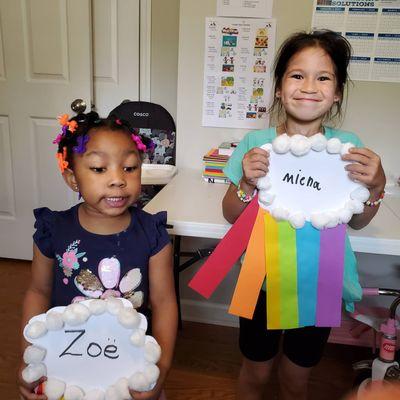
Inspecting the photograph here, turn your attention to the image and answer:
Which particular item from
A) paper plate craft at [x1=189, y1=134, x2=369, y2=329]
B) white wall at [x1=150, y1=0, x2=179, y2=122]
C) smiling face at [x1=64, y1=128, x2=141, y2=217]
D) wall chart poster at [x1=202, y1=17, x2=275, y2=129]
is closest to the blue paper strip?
paper plate craft at [x1=189, y1=134, x2=369, y2=329]

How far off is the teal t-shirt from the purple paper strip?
0.04 metres

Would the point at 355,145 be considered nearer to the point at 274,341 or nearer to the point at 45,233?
the point at 274,341

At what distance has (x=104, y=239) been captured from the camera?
2.87ft

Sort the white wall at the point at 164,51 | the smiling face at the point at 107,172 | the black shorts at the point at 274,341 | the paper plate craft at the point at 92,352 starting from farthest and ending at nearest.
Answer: the white wall at the point at 164,51
the black shorts at the point at 274,341
the smiling face at the point at 107,172
the paper plate craft at the point at 92,352

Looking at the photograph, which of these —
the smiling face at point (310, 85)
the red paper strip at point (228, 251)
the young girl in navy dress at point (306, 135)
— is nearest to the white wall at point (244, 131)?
the young girl in navy dress at point (306, 135)

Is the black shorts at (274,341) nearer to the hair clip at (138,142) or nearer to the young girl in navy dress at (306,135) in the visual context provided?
the young girl in navy dress at (306,135)

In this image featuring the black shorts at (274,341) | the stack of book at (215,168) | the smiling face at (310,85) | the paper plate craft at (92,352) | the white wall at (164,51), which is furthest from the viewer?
the white wall at (164,51)

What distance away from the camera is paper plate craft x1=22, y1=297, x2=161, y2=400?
0.72 m

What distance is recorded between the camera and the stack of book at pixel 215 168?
5.31 feet

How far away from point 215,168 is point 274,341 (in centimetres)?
72

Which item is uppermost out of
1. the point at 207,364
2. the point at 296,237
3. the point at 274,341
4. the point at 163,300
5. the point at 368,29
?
the point at 368,29

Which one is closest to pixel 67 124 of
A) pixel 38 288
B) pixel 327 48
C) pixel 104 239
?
pixel 104 239

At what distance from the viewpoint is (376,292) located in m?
1.37

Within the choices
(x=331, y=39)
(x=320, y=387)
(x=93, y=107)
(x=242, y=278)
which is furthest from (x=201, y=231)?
(x=93, y=107)
